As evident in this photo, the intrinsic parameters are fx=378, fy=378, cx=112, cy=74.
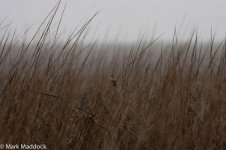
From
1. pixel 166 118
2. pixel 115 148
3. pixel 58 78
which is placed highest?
pixel 58 78

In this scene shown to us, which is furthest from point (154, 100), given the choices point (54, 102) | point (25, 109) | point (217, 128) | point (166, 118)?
point (25, 109)

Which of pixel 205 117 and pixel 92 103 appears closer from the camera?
pixel 205 117

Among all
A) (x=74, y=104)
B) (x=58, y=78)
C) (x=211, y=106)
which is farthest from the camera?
(x=58, y=78)

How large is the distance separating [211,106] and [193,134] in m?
0.23

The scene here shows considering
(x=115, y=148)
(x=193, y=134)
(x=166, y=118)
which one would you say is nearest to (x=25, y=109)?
(x=115, y=148)

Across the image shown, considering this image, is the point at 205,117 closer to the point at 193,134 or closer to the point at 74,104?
the point at 193,134

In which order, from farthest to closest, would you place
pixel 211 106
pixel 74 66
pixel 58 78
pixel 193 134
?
pixel 74 66 → pixel 58 78 → pixel 211 106 → pixel 193 134

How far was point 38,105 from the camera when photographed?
192cm

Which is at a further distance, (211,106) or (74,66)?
(74,66)

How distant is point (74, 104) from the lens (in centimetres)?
202

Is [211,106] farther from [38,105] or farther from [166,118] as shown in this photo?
[38,105]

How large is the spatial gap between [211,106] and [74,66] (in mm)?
1049

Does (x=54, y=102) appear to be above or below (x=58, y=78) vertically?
below

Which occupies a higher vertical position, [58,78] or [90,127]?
[58,78]
